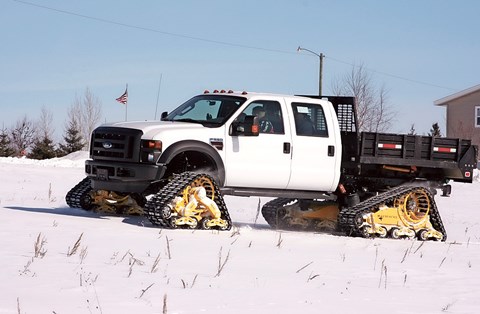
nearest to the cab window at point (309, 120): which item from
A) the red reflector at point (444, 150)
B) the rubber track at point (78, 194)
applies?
the red reflector at point (444, 150)

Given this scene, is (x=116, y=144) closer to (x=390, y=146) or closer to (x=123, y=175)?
(x=123, y=175)

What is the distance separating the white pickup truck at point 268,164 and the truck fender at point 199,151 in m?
0.01

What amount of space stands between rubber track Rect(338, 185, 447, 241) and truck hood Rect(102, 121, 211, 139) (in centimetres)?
270

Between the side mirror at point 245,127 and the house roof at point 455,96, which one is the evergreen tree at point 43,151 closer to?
the house roof at point 455,96

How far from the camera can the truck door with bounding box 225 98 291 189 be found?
1274 centimetres

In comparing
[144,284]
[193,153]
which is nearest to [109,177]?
[193,153]

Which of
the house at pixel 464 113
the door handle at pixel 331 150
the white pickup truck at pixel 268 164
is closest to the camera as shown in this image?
the white pickup truck at pixel 268 164

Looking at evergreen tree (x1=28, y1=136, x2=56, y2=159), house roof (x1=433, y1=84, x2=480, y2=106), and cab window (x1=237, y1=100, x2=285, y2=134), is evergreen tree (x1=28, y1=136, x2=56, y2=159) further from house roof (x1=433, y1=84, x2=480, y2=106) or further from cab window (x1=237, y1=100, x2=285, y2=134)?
cab window (x1=237, y1=100, x2=285, y2=134)

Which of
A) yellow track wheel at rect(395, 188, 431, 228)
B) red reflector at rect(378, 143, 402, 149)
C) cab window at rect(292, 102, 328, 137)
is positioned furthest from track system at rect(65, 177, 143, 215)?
yellow track wheel at rect(395, 188, 431, 228)

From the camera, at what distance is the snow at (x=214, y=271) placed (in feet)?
21.0

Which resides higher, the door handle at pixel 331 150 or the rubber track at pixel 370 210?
the door handle at pixel 331 150

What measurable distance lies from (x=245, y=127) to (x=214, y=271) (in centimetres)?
495

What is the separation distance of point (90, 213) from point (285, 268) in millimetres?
6143

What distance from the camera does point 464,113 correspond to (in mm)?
51188
